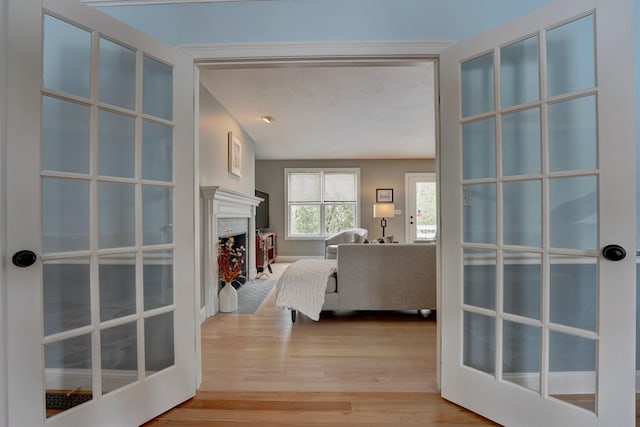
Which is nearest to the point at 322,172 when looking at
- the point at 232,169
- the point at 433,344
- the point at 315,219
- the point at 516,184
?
the point at 315,219

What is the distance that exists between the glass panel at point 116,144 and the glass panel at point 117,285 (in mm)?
401

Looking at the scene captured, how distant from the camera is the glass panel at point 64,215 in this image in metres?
1.25

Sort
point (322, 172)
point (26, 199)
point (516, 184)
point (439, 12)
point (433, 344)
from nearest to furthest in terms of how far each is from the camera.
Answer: point (26, 199) < point (516, 184) < point (439, 12) < point (433, 344) < point (322, 172)

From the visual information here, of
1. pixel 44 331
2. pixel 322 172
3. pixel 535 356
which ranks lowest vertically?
pixel 535 356

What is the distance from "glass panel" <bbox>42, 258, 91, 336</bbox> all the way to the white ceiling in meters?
1.22

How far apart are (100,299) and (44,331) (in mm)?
209

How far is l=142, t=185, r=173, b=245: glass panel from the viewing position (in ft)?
4.90

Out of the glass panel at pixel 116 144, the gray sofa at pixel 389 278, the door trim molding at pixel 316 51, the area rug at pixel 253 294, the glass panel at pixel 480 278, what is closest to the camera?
the glass panel at pixel 116 144

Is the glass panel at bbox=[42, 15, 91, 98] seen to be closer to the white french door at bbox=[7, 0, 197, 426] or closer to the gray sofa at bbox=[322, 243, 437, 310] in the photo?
the white french door at bbox=[7, 0, 197, 426]

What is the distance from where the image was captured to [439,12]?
64.4 inches

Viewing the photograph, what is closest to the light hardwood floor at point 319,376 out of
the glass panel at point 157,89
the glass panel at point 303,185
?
the glass panel at point 157,89

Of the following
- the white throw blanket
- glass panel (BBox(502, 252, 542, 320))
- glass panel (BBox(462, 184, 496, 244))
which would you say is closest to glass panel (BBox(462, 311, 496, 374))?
glass panel (BBox(502, 252, 542, 320))

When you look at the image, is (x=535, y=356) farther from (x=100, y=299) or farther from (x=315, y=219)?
(x=315, y=219)

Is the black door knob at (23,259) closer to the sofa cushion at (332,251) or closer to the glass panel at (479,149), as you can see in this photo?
the glass panel at (479,149)
